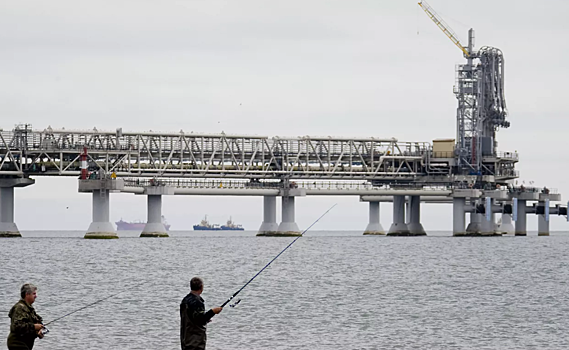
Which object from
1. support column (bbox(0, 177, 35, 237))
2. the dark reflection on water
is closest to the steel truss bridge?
support column (bbox(0, 177, 35, 237))

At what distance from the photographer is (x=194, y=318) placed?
952 inches

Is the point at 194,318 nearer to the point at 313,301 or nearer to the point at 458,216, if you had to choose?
the point at 313,301

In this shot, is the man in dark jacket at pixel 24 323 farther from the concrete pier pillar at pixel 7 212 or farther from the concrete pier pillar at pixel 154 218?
the concrete pier pillar at pixel 7 212

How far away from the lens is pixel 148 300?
5197cm

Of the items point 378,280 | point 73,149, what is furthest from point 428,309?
point 73,149

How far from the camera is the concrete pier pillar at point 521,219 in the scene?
170 m

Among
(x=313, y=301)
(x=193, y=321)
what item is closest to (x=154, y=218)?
(x=313, y=301)

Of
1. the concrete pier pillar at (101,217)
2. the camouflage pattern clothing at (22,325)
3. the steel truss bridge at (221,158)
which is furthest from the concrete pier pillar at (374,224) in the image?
the camouflage pattern clothing at (22,325)

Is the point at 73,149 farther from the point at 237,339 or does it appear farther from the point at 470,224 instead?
the point at 237,339

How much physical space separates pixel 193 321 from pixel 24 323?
385 centimetres

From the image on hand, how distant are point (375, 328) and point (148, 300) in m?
14.9

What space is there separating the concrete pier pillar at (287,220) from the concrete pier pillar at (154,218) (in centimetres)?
1757

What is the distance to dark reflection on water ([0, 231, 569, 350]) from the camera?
3831 centimetres

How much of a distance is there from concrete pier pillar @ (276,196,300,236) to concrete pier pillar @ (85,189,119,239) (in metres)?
28.6
